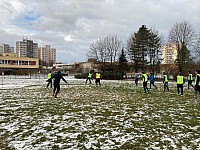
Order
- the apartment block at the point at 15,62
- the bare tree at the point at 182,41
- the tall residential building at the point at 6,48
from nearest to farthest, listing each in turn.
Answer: the bare tree at the point at 182,41
the apartment block at the point at 15,62
the tall residential building at the point at 6,48

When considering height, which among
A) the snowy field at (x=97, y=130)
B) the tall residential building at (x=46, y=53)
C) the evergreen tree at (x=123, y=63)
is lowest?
the snowy field at (x=97, y=130)

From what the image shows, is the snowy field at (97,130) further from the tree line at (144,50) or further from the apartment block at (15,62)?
the apartment block at (15,62)

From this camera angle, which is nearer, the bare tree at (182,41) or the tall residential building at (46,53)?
the bare tree at (182,41)

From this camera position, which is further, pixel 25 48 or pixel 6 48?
pixel 6 48

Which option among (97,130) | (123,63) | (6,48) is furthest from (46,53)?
(97,130)

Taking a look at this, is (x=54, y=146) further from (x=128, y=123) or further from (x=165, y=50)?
(x=165, y=50)

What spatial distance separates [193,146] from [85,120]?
3.99 meters

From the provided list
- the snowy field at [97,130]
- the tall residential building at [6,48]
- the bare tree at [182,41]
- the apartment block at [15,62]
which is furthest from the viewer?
the tall residential building at [6,48]

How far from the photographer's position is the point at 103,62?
64375 millimetres

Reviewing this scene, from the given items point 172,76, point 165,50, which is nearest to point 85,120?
point 172,76

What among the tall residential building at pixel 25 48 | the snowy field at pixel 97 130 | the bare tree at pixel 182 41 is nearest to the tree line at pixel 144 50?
the bare tree at pixel 182 41

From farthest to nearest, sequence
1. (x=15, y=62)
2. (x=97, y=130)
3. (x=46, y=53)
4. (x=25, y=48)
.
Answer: (x=46, y=53)
(x=25, y=48)
(x=15, y=62)
(x=97, y=130)

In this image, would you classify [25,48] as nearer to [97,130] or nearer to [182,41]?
[182,41]

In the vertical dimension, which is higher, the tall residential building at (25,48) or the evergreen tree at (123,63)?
the tall residential building at (25,48)
